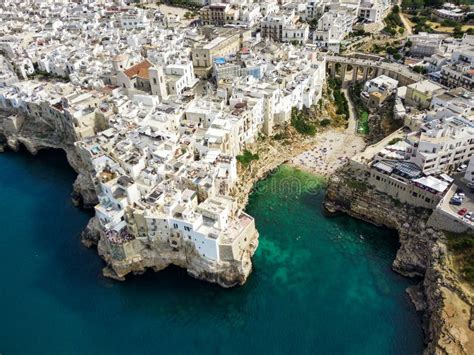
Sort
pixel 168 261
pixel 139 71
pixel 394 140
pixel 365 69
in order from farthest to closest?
pixel 365 69 < pixel 139 71 < pixel 394 140 < pixel 168 261

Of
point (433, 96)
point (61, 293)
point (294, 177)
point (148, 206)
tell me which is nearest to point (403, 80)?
point (433, 96)

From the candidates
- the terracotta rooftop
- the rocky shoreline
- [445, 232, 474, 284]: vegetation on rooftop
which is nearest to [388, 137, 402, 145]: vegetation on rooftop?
the rocky shoreline

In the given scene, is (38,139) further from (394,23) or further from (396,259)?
(394,23)

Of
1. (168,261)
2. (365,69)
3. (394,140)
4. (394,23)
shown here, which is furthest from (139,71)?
(394,23)

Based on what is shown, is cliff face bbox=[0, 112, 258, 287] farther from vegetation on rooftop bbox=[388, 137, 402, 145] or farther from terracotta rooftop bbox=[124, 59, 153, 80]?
terracotta rooftop bbox=[124, 59, 153, 80]

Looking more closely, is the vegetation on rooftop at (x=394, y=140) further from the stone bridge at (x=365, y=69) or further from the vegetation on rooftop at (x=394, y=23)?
the vegetation on rooftop at (x=394, y=23)

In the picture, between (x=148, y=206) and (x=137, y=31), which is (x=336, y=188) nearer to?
(x=148, y=206)
